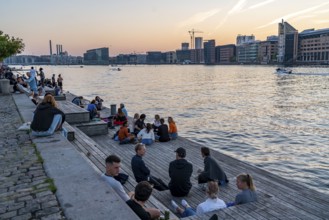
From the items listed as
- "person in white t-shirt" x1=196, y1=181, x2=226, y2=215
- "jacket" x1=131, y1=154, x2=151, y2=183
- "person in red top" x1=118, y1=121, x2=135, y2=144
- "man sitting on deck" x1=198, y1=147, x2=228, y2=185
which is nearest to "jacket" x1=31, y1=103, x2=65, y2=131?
"jacket" x1=131, y1=154, x2=151, y2=183

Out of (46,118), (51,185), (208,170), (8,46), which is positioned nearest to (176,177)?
(208,170)

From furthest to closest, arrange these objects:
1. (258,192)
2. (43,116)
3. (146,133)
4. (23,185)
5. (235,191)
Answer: (146,133) < (235,191) < (43,116) < (258,192) < (23,185)

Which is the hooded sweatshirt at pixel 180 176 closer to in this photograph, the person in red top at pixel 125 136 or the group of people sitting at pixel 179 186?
the group of people sitting at pixel 179 186

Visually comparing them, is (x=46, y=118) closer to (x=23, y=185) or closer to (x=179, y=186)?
(x=23, y=185)

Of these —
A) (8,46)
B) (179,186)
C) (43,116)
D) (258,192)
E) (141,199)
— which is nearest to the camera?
(141,199)

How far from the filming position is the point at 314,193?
30.3 ft

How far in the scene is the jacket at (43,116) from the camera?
9109 mm

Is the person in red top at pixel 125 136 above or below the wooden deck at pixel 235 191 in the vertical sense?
above

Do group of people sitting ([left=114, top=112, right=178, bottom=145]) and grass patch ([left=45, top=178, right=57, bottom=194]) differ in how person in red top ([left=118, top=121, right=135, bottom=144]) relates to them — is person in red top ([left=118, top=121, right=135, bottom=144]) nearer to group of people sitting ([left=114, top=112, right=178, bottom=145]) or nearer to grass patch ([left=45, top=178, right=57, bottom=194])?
group of people sitting ([left=114, top=112, right=178, bottom=145])

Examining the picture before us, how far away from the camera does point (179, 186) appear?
859 cm

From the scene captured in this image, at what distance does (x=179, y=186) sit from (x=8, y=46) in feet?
87.7

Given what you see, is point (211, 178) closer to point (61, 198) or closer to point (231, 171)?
point (231, 171)

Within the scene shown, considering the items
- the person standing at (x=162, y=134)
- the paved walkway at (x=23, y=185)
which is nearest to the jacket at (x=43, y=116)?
the paved walkway at (x=23, y=185)

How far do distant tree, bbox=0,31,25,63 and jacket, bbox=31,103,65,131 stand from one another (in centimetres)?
2194
